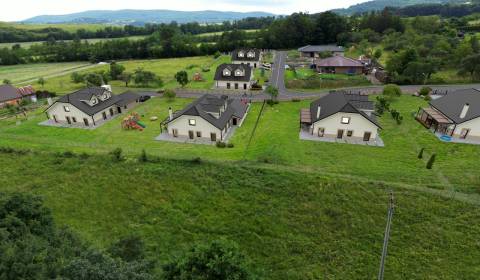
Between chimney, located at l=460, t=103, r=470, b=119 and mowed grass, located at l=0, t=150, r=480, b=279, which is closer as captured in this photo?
mowed grass, located at l=0, t=150, r=480, b=279

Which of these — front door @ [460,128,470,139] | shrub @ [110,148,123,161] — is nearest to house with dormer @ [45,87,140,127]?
shrub @ [110,148,123,161]

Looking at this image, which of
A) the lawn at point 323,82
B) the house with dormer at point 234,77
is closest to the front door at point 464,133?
the lawn at point 323,82

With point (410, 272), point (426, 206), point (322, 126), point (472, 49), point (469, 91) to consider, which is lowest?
point (410, 272)

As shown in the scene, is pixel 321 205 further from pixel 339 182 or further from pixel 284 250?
pixel 284 250

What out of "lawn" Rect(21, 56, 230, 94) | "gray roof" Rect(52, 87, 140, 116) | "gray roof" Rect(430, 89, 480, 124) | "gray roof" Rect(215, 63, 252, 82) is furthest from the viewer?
"lawn" Rect(21, 56, 230, 94)

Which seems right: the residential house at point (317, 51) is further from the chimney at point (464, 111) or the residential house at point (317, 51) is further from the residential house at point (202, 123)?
the residential house at point (202, 123)

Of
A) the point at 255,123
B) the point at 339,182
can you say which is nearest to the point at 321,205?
the point at 339,182

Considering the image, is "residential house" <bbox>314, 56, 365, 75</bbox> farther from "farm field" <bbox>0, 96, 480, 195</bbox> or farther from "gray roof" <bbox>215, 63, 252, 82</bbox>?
"farm field" <bbox>0, 96, 480, 195</bbox>
